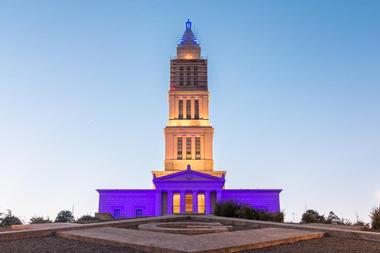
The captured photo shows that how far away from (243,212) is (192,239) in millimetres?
12576

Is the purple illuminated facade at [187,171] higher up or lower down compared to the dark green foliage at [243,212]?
higher up

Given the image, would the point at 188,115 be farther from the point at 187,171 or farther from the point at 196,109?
the point at 187,171

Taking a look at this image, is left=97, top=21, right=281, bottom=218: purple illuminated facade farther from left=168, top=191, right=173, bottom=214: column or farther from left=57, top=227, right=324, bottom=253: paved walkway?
left=57, top=227, right=324, bottom=253: paved walkway

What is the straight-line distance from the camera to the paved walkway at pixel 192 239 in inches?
371

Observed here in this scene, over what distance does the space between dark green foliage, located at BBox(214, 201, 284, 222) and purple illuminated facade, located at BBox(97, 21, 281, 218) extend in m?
35.7

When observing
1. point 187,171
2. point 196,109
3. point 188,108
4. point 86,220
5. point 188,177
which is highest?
point 188,108

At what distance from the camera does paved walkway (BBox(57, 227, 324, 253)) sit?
9.41 m

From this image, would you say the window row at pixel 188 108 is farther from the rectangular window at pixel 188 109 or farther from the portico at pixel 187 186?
the portico at pixel 187 186

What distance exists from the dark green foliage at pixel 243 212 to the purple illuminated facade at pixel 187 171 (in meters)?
35.7

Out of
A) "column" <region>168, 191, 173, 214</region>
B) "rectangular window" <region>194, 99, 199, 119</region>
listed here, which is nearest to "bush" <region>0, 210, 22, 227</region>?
"column" <region>168, 191, 173, 214</region>

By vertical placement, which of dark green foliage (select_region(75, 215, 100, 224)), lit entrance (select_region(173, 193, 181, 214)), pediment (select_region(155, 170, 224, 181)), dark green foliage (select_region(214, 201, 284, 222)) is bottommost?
dark green foliage (select_region(75, 215, 100, 224))

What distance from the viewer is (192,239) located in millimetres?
10281

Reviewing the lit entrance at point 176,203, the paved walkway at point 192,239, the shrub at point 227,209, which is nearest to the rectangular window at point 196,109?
the lit entrance at point 176,203

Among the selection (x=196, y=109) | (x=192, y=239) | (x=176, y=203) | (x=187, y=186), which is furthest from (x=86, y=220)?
(x=196, y=109)
